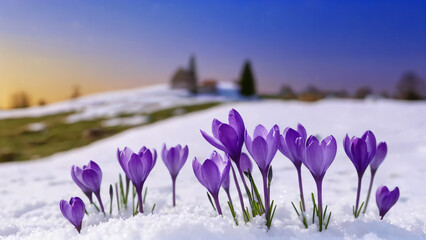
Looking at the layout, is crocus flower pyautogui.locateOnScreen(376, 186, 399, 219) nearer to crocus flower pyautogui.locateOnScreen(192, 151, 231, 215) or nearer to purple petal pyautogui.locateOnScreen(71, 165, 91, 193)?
crocus flower pyautogui.locateOnScreen(192, 151, 231, 215)

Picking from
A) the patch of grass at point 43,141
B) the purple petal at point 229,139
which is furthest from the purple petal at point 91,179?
the patch of grass at point 43,141

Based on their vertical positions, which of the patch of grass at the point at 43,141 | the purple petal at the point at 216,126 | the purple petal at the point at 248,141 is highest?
the purple petal at the point at 216,126

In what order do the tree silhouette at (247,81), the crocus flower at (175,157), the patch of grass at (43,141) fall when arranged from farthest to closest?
1. the tree silhouette at (247,81)
2. the patch of grass at (43,141)
3. the crocus flower at (175,157)

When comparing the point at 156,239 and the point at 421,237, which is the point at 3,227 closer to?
the point at 156,239

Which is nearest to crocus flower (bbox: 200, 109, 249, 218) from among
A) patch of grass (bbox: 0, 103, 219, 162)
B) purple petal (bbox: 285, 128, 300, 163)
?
purple petal (bbox: 285, 128, 300, 163)

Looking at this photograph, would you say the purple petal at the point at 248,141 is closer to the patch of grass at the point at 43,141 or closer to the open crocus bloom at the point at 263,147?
the open crocus bloom at the point at 263,147

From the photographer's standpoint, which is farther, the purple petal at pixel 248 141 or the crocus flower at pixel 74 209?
the crocus flower at pixel 74 209

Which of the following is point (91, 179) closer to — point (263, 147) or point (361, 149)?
point (263, 147)

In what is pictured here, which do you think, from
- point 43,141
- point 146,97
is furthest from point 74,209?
point 146,97
